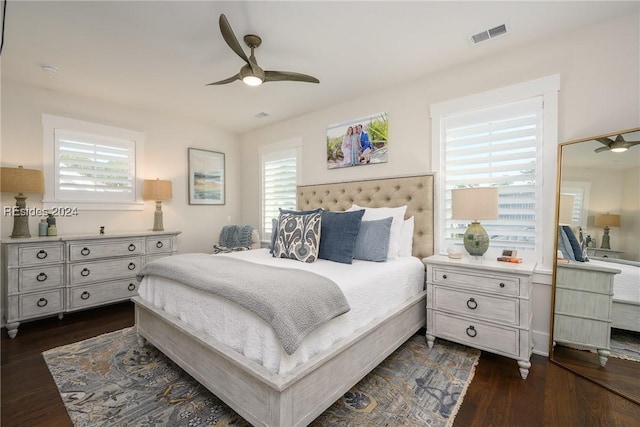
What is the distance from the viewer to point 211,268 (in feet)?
6.39

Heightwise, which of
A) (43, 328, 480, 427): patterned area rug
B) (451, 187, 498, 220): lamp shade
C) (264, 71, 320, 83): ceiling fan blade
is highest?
(264, 71, 320, 83): ceiling fan blade

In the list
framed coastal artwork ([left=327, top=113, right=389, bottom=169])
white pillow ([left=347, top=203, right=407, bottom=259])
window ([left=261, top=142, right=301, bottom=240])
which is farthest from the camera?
window ([left=261, top=142, right=301, bottom=240])

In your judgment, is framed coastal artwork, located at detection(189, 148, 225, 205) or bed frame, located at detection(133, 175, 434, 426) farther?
framed coastal artwork, located at detection(189, 148, 225, 205)

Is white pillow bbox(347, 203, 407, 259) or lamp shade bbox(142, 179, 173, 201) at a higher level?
lamp shade bbox(142, 179, 173, 201)

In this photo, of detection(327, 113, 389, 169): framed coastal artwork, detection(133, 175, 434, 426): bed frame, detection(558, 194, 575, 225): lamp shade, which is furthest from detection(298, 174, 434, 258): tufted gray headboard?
detection(558, 194, 575, 225): lamp shade

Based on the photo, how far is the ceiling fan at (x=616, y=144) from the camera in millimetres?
1909

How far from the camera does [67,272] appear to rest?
2967 mm

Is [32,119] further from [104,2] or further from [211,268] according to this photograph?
[211,268]

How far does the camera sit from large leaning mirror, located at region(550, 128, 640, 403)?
72.6 inches

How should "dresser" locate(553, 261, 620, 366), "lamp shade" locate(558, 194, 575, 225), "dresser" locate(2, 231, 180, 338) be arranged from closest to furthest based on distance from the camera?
"dresser" locate(553, 261, 620, 366), "lamp shade" locate(558, 194, 575, 225), "dresser" locate(2, 231, 180, 338)

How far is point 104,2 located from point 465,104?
2.92 meters

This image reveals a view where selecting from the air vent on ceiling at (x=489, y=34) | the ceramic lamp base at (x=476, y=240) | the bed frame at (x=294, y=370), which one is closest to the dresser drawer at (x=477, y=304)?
the bed frame at (x=294, y=370)

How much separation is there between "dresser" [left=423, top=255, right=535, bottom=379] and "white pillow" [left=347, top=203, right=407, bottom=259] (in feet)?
0.98

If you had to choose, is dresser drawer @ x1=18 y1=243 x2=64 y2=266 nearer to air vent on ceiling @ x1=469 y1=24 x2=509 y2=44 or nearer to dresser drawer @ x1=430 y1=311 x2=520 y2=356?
dresser drawer @ x1=430 y1=311 x2=520 y2=356
